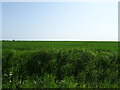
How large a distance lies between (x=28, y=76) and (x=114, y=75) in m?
3.19

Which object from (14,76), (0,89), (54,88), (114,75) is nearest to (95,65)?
(114,75)

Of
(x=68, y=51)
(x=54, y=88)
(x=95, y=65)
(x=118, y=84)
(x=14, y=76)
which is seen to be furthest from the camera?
(x=68, y=51)

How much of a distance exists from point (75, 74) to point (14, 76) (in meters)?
2.27

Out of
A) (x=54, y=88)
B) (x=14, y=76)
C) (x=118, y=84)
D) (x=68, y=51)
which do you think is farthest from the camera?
(x=68, y=51)

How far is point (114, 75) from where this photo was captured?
698cm

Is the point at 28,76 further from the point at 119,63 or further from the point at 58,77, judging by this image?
the point at 119,63

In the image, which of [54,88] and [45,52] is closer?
[54,88]

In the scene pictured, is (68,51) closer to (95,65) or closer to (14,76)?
(95,65)

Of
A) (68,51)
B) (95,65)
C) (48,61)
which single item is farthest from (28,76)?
(95,65)

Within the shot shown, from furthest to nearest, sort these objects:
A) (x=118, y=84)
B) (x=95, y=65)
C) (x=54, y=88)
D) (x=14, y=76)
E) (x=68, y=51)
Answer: (x=68, y=51)
(x=95, y=65)
(x=14, y=76)
(x=118, y=84)
(x=54, y=88)

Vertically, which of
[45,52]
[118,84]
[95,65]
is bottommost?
[118,84]

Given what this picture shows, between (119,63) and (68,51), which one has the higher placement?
(68,51)

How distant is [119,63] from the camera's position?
25.2 feet

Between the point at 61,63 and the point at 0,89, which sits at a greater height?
the point at 61,63
